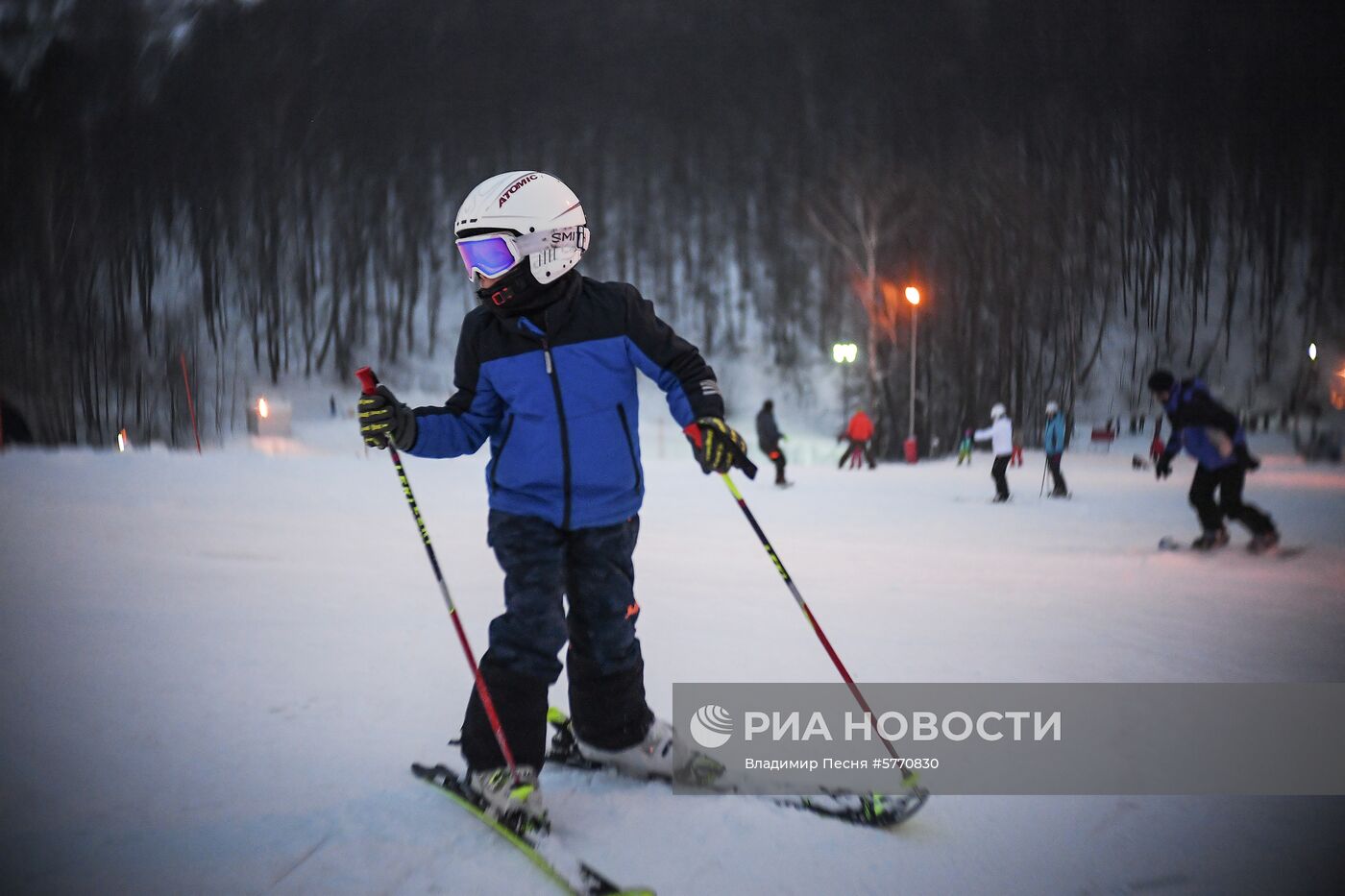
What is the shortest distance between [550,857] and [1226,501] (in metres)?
4.99

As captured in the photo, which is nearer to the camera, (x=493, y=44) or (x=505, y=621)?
(x=505, y=621)

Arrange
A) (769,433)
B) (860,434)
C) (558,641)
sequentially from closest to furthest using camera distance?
(558,641) → (769,433) → (860,434)

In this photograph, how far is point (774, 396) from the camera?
18.2 metres

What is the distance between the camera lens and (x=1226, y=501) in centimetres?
474

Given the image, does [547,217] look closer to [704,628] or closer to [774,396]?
[704,628]

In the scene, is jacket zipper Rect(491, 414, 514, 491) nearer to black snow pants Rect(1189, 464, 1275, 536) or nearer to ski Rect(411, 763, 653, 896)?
ski Rect(411, 763, 653, 896)

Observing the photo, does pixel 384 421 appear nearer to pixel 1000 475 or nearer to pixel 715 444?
pixel 715 444

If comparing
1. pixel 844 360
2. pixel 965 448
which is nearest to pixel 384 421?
pixel 965 448

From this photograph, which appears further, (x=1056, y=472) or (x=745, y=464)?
(x=1056, y=472)

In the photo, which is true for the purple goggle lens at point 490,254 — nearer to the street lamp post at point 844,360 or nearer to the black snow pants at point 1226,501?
the black snow pants at point 1226,501

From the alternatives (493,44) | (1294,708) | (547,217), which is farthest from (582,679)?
(493,44)

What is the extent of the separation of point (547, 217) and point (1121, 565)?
4152 mm

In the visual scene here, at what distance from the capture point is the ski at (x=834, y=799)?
1521mm

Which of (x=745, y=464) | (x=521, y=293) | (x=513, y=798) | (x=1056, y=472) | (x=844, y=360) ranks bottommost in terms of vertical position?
(x=1056, y=472)
